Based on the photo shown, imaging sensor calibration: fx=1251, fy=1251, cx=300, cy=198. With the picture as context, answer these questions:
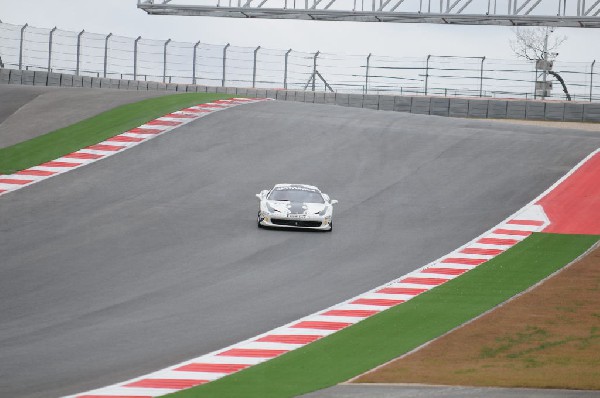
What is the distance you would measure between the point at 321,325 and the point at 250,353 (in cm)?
214

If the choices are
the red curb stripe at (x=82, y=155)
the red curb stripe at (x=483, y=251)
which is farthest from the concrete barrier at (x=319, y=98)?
the red curb stripe at (x=483, y=251)

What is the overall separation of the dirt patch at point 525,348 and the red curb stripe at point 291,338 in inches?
67.2

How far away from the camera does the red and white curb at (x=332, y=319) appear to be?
50.6 ft

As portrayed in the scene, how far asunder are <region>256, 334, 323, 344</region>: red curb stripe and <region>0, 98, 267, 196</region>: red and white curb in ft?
43.7

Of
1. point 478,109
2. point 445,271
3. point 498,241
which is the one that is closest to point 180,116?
point 498,241

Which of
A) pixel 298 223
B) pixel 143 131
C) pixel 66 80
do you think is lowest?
pixel 298 223

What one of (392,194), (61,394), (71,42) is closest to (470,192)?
(392,194)

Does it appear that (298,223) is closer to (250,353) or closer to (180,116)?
(250,353)

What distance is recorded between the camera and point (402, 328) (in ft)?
62.7

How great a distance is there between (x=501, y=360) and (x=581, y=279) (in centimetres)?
620

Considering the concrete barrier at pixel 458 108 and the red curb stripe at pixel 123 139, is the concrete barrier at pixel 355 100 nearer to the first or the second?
the concrete barrier at pixel 458 108

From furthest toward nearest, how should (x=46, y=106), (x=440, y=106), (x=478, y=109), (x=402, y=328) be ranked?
(x=440, y=106) < (x=478, y=109) < (x=46, y=106) < (x=402, y=328)

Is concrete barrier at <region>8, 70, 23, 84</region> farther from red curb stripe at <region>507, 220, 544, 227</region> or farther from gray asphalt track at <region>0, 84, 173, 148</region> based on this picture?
red curb stripe at <region>507, 220, 544, 227</region>

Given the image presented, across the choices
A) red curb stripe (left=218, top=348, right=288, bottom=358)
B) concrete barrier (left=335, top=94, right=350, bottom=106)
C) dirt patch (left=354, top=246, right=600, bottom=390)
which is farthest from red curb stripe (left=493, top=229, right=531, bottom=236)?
concrete barrier (left=335, top=94, right=350, bottom=106)
